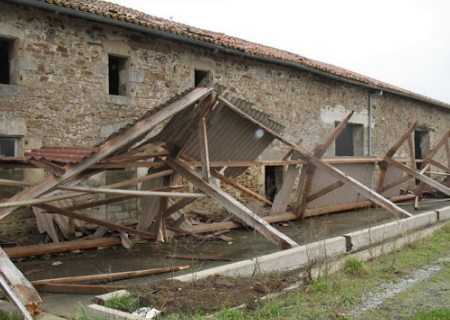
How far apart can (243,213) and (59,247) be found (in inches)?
104

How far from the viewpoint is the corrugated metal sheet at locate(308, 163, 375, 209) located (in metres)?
9.54

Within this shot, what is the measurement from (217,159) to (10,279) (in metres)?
4.28

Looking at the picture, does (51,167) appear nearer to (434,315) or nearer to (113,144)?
(113,144)

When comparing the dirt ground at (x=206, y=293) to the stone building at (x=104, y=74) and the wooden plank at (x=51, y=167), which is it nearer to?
the wooden plank at (x=51, y=167)

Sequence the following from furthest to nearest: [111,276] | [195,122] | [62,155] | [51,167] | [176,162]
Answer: [176,162]
[195,122]
[62,155]
[51,167]
[111,276]

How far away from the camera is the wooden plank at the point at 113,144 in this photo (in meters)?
4.64

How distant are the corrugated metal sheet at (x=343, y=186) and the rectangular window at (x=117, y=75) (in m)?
4.49

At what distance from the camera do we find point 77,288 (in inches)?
169

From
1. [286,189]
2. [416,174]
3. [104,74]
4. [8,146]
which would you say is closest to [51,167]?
[8,146]

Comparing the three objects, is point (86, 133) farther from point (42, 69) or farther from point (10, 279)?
point (10, 279)

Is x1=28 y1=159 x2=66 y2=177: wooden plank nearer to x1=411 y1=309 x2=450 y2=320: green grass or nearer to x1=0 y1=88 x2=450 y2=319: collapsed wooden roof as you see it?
x1=0 y1=88 x2=450 y2=319: collapsed wooden roof

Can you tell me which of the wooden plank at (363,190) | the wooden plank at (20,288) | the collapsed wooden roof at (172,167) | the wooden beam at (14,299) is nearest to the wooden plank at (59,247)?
the collapsed wooden roof at (172,167)

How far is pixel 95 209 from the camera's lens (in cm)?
855

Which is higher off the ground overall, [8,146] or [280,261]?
[8,146]
